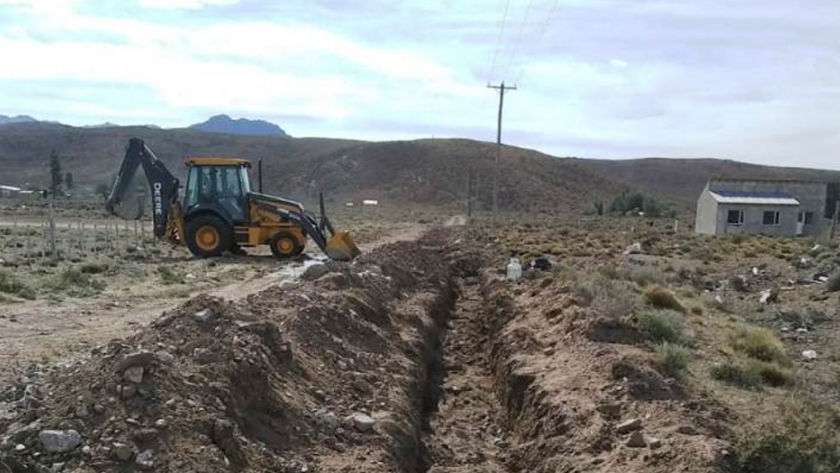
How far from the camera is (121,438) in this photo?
6.55m

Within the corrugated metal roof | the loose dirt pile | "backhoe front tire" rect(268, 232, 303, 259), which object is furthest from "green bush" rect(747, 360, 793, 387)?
the corrugated metal roof

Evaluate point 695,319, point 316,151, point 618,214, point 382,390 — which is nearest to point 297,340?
point 382,390

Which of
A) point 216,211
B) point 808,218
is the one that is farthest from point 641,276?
point 808,218

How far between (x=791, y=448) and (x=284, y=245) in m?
19.2

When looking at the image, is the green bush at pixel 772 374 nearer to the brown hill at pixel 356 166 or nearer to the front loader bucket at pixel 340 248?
the front loader bucket at pixel 340 248

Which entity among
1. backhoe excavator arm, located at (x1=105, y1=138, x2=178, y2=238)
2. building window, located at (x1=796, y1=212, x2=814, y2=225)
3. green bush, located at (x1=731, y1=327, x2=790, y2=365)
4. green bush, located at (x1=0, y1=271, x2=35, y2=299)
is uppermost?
backhoe excavator arm, located at (x1=105, y1=138, x2=178, y2=238)

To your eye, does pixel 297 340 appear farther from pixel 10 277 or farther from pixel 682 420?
pixel 10 277

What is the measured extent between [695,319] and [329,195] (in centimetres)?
10516

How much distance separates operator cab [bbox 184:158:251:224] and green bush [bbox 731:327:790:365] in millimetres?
15546

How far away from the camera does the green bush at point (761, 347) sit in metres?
13.9

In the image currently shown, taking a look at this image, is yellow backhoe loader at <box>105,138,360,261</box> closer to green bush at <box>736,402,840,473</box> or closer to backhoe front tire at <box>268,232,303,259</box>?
backhoe front tire at <box>268,232,303,259</box>

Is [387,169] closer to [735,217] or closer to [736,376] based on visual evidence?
[735,217]

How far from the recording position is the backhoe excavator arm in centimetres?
2611

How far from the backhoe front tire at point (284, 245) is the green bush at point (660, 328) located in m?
13.0
